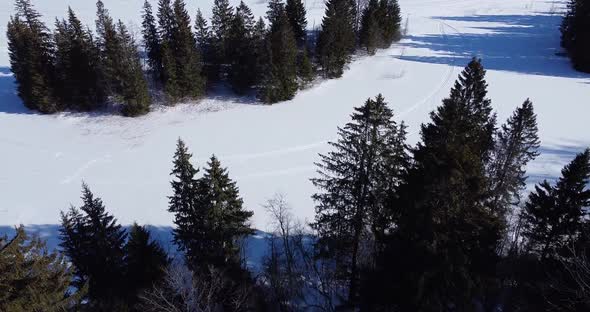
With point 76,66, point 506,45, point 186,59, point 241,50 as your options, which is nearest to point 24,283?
point 186,59

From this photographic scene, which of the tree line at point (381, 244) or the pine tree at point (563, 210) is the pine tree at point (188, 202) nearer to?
the tree line at point (381, 244)

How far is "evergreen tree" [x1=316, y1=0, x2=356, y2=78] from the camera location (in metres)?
55.1

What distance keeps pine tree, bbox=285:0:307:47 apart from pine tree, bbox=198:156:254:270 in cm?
4551

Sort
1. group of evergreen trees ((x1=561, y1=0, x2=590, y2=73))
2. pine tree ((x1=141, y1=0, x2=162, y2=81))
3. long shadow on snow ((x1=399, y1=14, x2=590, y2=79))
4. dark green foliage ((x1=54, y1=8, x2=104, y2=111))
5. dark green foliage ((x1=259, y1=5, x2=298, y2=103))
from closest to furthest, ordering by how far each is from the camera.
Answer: dark green foliage ((x1=54, y1=8, x2=104, y2=111)), dark green foliage ((x1=259, y1=5, x2=298, y2=103)), pine tree ((x1=141, y1=0, x2=162, y2=81)), group of evergreen trees ((x1=561, y1=0, x2=590, y2=73)), long shadow on snow ((x1=399, y1=14, x2=590, y2=79))

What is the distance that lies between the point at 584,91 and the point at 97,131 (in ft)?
209

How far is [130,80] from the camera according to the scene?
1892 inches

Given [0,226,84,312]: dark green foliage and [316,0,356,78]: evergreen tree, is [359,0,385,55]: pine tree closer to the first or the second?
[316,0,356,78]: evergreen tree

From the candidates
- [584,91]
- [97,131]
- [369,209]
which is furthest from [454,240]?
[584,91]

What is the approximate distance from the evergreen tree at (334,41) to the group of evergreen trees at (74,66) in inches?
956

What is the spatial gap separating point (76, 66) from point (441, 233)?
50259 mm

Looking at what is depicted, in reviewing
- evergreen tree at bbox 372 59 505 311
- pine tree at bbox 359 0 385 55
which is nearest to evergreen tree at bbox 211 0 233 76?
pine tree at bbox 359 0 385 55

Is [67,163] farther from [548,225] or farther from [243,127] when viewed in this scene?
[548,225]

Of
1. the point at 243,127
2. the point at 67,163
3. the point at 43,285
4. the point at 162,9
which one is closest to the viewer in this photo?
the point at 43,285

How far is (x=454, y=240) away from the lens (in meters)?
13.5
